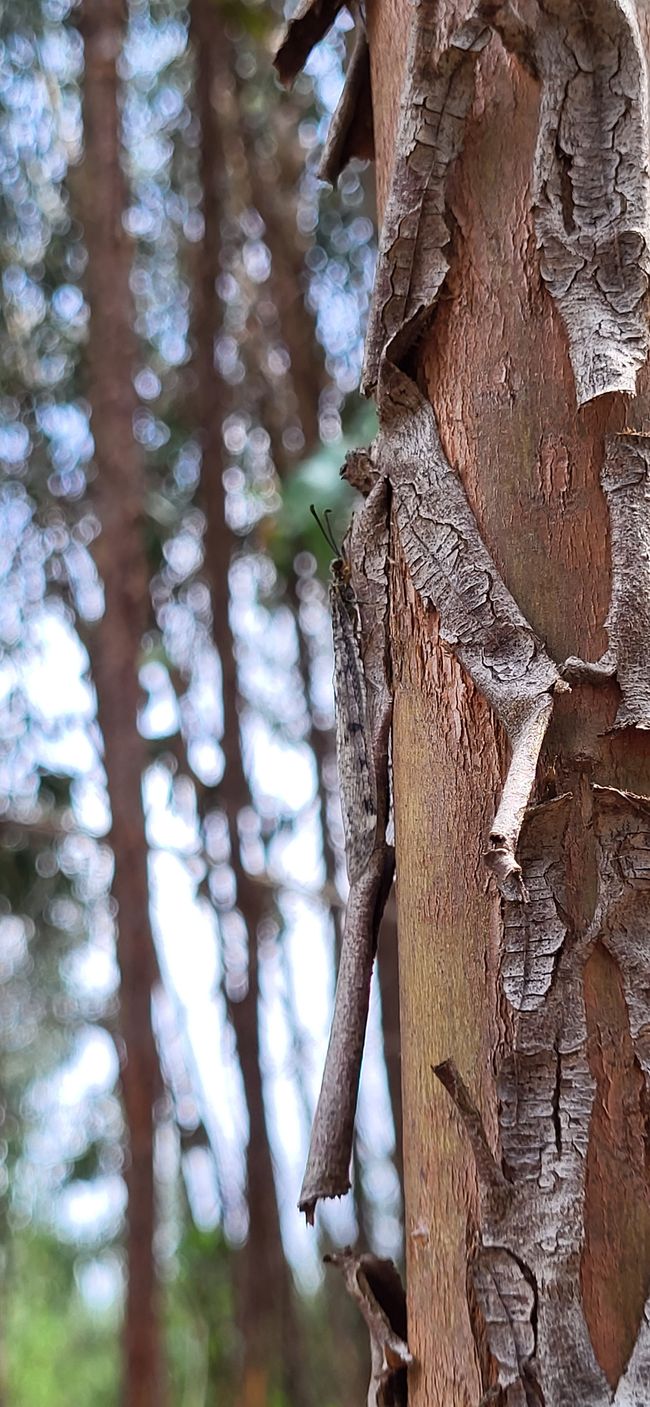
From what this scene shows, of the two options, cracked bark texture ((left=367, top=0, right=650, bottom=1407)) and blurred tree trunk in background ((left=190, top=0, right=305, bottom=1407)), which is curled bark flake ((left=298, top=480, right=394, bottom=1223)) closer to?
cracked bark texture ((left=367, top=0, right=650, bottom=1407))

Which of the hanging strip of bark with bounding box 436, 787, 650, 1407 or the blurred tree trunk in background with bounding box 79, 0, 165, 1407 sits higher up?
the blurred tree trunk in background with bounding box 79, 0, 165, 1407

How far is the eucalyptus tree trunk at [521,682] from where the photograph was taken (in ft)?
1.76

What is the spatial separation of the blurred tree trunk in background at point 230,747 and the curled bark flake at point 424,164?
357 centimetres

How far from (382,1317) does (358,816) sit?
25 centimetres

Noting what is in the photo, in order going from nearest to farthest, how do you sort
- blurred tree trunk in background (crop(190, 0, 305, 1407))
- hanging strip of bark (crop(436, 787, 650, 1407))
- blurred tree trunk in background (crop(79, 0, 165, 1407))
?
hanging strip of bark (crop(436, 787, 650, 1407)), blurred tree trunk in background (crop(79, 0, 165, 1407)), blurred tree trunk in background (crop(190, 0, 305, 1407))

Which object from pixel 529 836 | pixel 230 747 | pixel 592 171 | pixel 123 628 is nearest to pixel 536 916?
pixel 529 836

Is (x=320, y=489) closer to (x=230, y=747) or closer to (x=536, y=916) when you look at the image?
(x=536, y=916)

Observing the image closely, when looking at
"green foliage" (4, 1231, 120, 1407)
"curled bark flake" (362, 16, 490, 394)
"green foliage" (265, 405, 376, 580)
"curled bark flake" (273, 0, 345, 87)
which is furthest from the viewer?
"green foliage" (4, 1231, 120, 1407)

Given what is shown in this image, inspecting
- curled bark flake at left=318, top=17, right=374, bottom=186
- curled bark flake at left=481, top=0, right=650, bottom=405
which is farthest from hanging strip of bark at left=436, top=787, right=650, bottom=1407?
curled bark flake at left=318, top=17, right=374, bottom=186

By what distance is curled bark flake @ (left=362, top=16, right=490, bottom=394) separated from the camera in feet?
2.10

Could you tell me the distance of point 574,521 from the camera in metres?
0.60

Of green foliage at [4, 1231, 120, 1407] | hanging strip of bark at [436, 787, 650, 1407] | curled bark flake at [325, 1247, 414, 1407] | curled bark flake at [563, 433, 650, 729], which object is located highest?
curled bark flake at [563, 433, 650, 729]

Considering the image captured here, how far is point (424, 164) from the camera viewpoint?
64cm

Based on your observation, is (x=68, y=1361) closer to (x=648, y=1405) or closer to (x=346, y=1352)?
(x=346, y=1352)
